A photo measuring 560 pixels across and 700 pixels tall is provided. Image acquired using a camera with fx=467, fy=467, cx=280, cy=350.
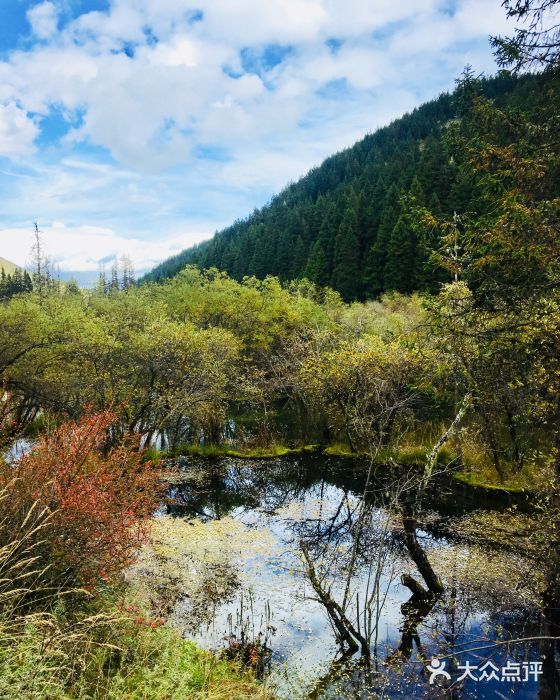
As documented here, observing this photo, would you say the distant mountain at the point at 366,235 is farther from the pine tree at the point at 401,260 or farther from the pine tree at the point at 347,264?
the pine tree at the point at 401,260

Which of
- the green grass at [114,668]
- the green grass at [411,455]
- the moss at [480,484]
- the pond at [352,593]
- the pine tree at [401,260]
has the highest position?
the pine tree at [401,260]

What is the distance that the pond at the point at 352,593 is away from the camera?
8.16 m

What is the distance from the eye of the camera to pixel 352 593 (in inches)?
385

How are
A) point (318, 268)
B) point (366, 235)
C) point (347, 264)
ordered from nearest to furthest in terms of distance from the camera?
point (347, 264)
point (318, 268)
point (366, 235)

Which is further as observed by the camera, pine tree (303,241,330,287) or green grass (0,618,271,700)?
pine tree (303,241,330,287)

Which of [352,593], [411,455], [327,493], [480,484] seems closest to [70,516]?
[352,593]

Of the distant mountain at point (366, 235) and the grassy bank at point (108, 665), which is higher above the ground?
the distant mountain at point (366, 235)

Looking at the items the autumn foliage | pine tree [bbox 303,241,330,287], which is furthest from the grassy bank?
pine tree [bbox 303,241,330,287]

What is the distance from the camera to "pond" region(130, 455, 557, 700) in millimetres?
8164

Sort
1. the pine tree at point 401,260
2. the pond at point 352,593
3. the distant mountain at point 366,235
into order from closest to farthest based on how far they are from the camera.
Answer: the pond at point 352,593
the pine tree at point 401,260
the distant mountain at point 366,235

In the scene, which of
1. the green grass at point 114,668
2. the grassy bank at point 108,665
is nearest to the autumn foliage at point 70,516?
the grassy bank at point 108,665

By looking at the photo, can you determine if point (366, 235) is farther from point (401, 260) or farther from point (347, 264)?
point (401, 260)

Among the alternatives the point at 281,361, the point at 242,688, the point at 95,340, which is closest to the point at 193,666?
the point at 242,688

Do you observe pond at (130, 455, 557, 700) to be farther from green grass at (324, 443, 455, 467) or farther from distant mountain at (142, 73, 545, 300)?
distant mountain at (142, 73, 545, 300)
